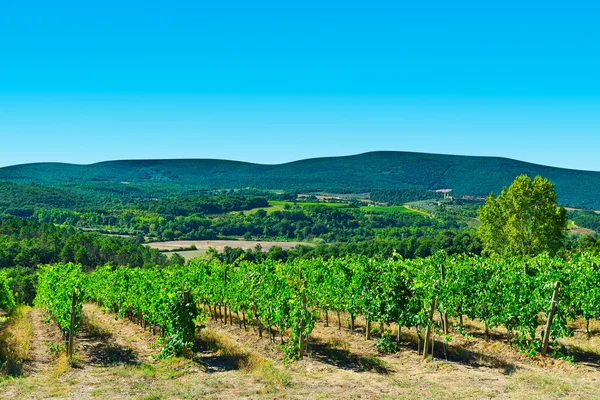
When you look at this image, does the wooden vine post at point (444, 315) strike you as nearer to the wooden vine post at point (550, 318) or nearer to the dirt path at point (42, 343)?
the wooden vine post at point (550, 318)

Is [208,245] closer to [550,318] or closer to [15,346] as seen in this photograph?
[15,346]

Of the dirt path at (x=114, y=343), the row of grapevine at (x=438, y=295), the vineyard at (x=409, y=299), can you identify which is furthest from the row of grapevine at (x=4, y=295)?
the row of grapevine at (x=438, y=295)

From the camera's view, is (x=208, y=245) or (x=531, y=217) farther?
(x=208, y=245)

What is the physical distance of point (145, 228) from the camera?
159000 mm

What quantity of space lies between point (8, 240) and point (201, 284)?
6929 centimetres

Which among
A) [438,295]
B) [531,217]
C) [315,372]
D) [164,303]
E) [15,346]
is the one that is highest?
[531,217]

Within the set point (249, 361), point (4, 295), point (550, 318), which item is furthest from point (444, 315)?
point (4, 295)

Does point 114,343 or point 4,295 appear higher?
point 114,343

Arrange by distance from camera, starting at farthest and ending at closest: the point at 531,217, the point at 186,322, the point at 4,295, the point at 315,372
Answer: the point at 531,217 → the point at 4,295 → the point at 186,322 → the point at 315,372

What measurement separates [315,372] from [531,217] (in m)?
25.3

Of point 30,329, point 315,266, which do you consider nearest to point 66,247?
point 30,329

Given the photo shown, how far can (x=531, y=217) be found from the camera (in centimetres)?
3484

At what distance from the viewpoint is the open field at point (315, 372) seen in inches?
536

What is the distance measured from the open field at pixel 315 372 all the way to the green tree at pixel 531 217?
14821mm
